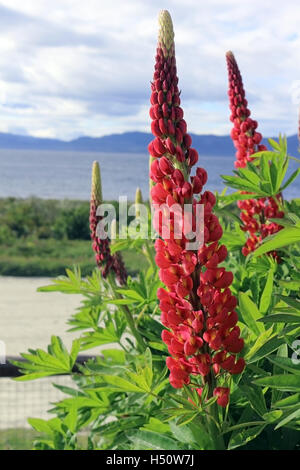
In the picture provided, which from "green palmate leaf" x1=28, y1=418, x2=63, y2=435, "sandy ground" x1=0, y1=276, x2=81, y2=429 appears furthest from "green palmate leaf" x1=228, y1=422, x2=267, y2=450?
"sandy ground" x1=0, y1=276, x2=81, y2=429

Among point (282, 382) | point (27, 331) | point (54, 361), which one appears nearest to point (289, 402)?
point (282, 382)

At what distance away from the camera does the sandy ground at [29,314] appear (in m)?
9.91

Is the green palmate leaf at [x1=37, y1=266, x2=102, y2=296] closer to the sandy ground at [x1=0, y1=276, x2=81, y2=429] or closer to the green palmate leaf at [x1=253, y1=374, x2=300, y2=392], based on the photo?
the green palmate leaf at [x1=253, y1=374, x2=300, y2=392]

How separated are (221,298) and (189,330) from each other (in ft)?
0.28

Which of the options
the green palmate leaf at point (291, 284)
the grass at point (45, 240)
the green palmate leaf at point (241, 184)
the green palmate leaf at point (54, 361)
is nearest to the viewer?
the green palmate leaf at point (291, 284)

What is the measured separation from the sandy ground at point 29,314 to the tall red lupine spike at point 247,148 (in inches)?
260

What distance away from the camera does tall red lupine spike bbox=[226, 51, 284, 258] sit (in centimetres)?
186

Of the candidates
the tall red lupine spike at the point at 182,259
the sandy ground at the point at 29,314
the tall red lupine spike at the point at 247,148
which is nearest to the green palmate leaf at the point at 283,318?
the tall red lupine spike at the point at 182,259

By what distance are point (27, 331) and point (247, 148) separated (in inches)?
358

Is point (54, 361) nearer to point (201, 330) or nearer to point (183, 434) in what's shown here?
point (183, 434)

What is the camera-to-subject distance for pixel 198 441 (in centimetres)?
124

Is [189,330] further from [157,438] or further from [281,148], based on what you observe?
[281,148]

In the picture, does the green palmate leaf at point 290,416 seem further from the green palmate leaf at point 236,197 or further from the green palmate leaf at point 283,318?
the green palmate leaf at point 236,197

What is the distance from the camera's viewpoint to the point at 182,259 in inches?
44.4
